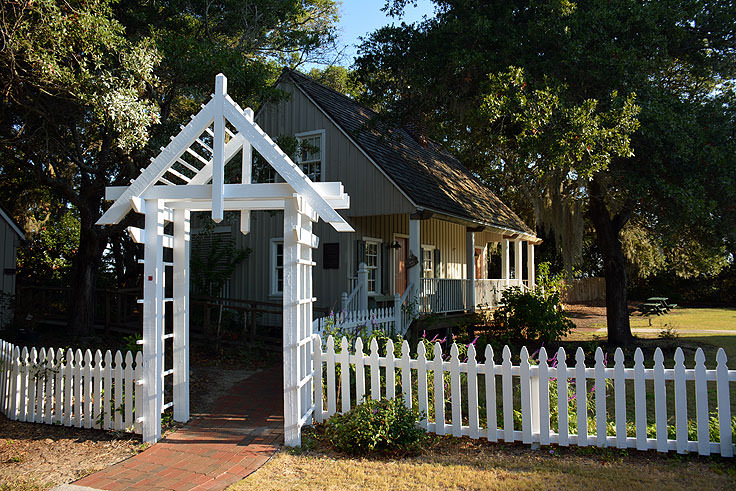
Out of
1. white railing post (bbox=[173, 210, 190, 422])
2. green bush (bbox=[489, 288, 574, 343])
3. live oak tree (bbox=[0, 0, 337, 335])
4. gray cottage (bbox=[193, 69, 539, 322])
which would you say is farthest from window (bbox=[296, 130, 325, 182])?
white railing post (bbox=[173, 210, 190, 422])

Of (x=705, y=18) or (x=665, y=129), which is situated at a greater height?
(x=705, y=18)

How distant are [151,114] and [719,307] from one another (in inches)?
1239

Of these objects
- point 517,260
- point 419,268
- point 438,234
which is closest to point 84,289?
point 419,268

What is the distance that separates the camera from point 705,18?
1127 cm

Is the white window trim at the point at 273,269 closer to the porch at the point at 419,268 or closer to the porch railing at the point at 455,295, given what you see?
the porch at the point at 419,268

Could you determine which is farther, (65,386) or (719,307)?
(719,307)

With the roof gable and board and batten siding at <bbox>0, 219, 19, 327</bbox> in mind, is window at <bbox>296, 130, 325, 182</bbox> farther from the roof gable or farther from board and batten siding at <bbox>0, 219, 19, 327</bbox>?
the roof gable

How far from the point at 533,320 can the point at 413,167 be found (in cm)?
577

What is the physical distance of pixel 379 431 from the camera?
5711 millimetres

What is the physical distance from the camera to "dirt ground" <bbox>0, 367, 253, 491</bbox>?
5246 millimetres

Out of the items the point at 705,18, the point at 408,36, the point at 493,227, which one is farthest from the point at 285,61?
the point at 705,18

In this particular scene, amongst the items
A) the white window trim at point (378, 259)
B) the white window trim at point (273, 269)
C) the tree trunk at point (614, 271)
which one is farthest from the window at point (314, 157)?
the tree trunk at point (614, 271)

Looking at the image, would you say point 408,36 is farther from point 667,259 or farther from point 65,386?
point 667,259

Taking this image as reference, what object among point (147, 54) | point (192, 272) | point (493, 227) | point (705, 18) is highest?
point (705, 18)
